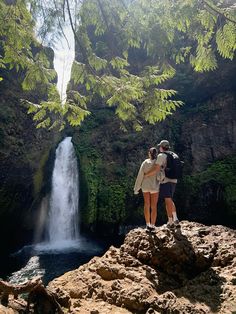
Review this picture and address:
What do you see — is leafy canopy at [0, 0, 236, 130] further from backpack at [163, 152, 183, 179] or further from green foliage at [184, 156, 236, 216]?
green foliage at [184, 156, 236, 216]

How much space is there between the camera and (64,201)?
656 inches

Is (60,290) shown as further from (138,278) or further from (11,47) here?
(11,47)

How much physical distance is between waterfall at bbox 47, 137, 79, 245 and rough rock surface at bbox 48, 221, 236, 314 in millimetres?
10743

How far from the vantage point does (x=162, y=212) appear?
16.4 metres

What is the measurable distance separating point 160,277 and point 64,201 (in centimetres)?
1251

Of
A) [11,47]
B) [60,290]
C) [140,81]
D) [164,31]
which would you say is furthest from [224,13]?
[60,290]

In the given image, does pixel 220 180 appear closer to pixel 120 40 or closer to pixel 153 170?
pixel 153 170

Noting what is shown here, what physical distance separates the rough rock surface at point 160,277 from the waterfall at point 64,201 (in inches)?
423

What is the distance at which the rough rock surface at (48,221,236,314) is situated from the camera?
12.8 ft

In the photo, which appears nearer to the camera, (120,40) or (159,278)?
(120,40)

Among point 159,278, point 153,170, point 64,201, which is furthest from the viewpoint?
point 64,201

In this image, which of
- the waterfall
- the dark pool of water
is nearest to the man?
the dark pool of water

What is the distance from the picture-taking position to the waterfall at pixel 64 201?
15992mm

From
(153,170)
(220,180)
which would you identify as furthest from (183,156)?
(153,170)
